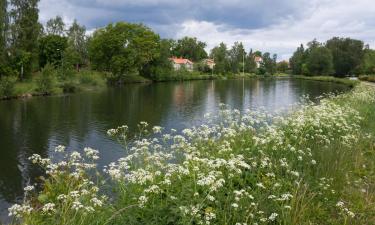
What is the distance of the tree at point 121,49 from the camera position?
74500mm

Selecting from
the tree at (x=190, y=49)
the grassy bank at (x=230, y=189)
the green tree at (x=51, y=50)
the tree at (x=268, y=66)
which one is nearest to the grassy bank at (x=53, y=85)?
the green tree at (x=51, y=50)

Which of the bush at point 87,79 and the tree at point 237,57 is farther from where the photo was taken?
the tree at point 237,57

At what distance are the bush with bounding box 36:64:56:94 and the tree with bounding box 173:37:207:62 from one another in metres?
95.7

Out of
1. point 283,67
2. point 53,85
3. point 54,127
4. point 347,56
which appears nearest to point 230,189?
point 54,127

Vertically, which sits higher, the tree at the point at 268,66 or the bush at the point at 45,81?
the tree at the point at 268,66

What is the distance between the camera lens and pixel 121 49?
249 ft

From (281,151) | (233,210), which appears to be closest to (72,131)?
(281,151)

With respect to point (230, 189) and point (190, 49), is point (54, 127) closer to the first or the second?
point (230, 189)

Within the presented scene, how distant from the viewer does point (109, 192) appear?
7.41 m

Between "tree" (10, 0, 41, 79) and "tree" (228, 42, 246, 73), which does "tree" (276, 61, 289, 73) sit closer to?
"tree" (228, 42, 246, 73)

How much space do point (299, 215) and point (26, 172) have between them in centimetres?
1277

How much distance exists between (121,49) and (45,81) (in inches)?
1167

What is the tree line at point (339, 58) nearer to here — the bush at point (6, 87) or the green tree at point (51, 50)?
the green tree at point (51, 50)

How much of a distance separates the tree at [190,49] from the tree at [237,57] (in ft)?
39.3
